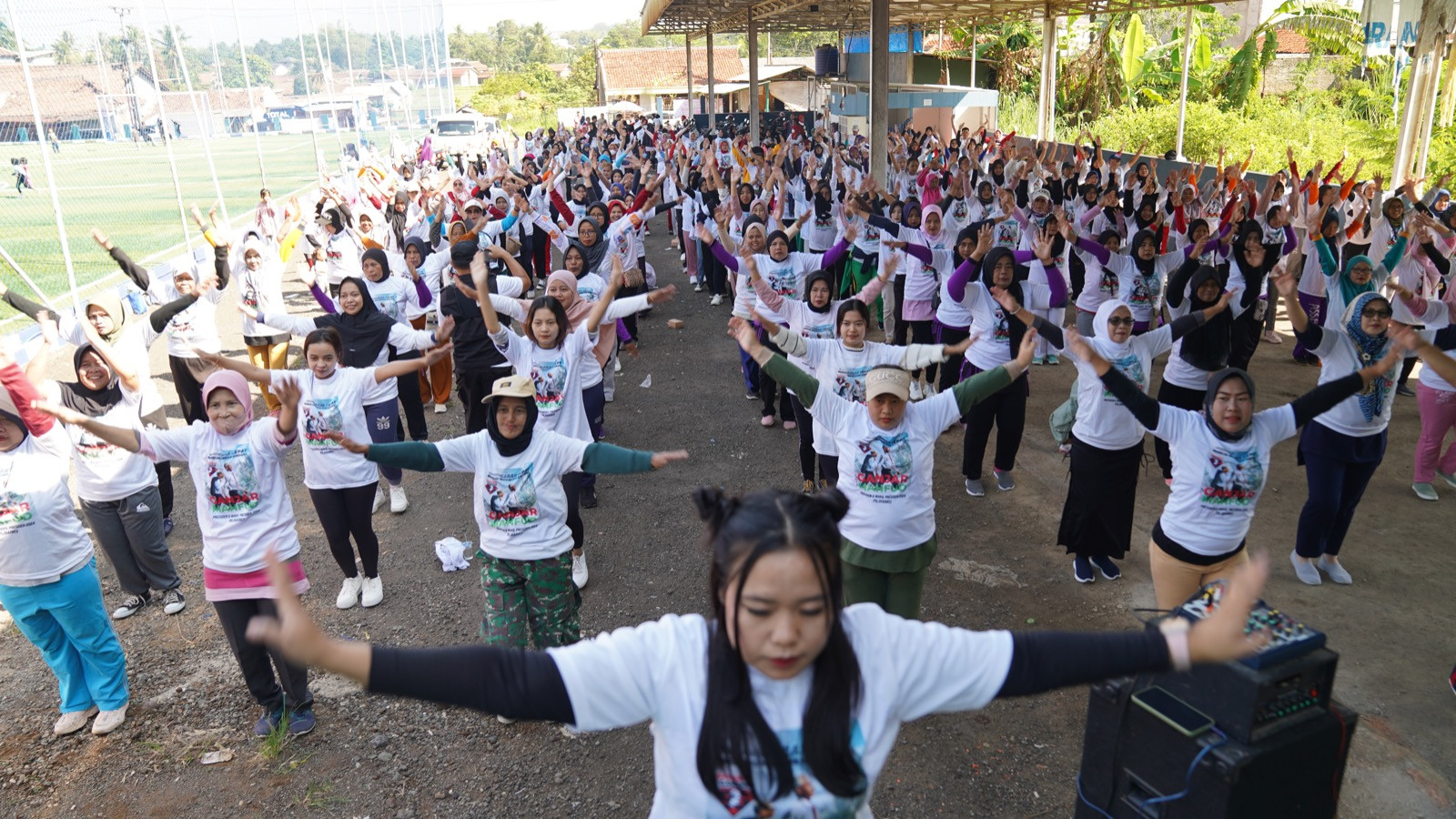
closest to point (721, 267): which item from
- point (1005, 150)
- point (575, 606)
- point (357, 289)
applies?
point (1005, 150)

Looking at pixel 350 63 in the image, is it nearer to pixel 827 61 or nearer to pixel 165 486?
pixel 827 61

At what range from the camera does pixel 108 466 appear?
484cm

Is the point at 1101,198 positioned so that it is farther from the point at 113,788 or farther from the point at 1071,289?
the point at 113,788

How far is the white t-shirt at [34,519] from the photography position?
158 inches

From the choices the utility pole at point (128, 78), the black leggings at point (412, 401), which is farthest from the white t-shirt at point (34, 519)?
A: the utility pole at point (128, 78)

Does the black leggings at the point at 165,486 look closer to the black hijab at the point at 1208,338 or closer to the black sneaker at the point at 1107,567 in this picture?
the black sneaker at the point at 1107,567

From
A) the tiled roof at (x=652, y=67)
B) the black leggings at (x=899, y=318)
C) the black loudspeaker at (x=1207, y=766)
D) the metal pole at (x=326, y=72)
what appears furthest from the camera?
the tiled roof at (x=652, y=67)

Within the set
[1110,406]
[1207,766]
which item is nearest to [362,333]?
[1110,406]

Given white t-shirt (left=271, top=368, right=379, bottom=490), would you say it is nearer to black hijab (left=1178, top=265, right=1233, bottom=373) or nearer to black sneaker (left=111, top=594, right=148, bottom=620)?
black sneaker (left=111, top=594, right=148, bottom=620)

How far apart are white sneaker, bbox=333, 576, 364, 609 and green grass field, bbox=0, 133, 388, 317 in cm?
859

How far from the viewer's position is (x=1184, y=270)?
21.8 ft

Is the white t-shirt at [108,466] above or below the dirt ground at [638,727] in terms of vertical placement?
above

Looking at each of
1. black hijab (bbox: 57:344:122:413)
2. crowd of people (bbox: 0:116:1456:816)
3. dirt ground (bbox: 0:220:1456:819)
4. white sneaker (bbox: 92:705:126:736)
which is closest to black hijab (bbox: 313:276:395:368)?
→ crowd of people (bbox: 0:116:1456:816)

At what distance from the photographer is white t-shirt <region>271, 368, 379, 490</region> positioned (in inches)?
196
